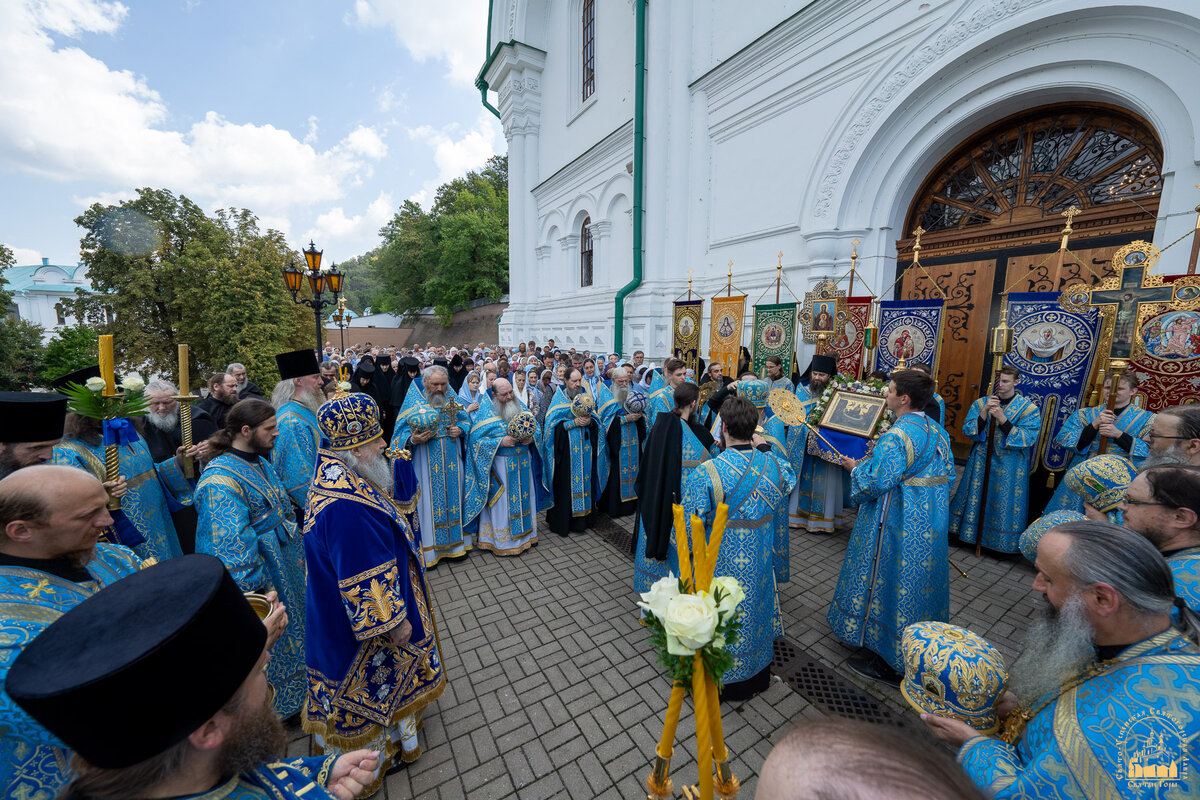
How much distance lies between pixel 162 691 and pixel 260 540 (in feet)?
7.45

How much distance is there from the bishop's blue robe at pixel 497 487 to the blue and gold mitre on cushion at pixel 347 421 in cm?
251

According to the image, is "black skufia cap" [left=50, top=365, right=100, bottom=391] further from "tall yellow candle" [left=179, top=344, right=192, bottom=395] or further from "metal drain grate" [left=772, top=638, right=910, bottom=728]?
"metal drain grate" [left=772, top=638, right=910, bottom=728]

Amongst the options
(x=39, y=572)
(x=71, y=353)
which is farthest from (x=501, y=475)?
(x=71, y=353)

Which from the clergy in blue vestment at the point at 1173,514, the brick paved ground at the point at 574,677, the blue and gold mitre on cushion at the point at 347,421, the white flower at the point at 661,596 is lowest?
the brick paved ground at the point at 574,677

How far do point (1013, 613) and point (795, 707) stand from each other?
2.65 meters

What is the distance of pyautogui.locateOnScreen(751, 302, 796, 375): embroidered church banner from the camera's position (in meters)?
7.91

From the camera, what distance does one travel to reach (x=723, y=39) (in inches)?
392

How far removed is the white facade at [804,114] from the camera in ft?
17.6

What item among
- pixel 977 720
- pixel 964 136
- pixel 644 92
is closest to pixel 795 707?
pixel 977 720

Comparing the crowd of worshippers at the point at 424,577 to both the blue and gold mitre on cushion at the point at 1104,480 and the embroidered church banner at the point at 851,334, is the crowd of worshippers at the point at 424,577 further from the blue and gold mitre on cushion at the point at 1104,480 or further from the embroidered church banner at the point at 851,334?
the embroidered church banner at the point at 851,334

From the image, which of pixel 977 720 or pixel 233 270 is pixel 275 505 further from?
pixel 233 270

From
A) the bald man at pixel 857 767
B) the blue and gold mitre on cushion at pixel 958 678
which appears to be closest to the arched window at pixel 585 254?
the blue and gold mitre on cushion at pixel 958 678

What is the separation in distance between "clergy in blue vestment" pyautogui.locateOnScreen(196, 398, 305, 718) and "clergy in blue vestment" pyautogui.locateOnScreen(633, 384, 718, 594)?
244 cm

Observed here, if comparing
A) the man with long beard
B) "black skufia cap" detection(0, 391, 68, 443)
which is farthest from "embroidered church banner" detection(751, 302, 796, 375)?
"black skufia cap" detection(0, 391, 68, 443)
